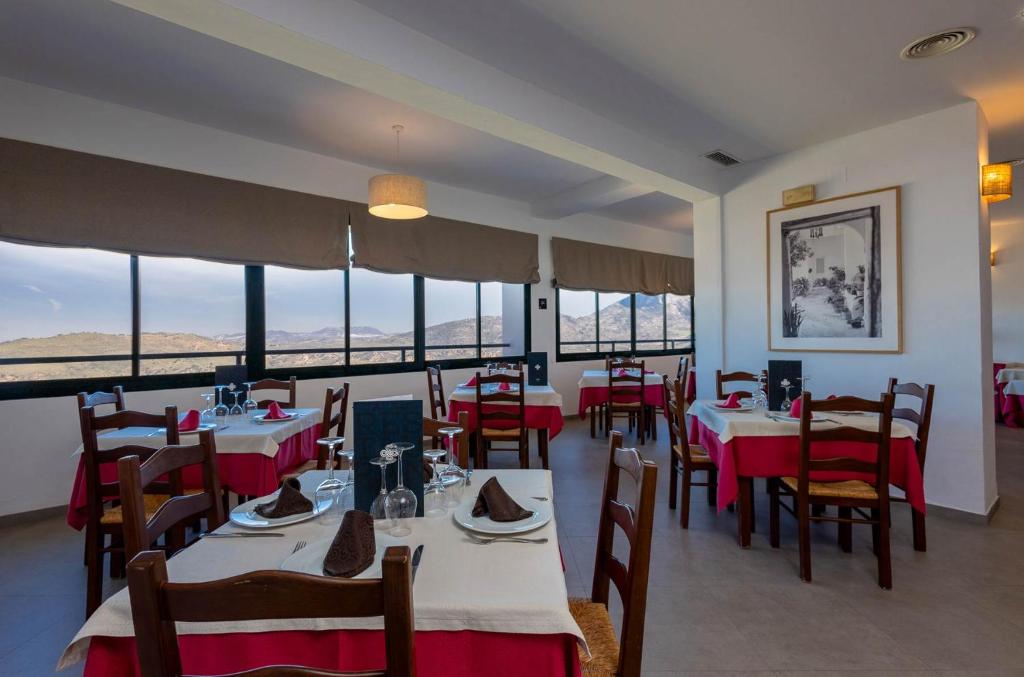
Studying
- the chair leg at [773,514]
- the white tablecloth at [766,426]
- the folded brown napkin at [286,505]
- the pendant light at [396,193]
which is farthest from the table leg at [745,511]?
the pendant light at [396,193]

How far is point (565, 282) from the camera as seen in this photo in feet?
24.3

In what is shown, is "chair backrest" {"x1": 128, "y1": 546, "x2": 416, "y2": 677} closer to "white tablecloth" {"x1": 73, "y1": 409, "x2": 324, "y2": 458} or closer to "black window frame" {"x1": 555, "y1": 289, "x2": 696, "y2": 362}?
"white tablecloth" {"x1": 73, "y1": 409, "x2": 324, "y2": 458}

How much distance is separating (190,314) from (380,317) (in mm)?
1958

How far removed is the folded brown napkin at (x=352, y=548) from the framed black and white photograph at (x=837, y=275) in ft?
14.7

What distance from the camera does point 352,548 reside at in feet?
3.94

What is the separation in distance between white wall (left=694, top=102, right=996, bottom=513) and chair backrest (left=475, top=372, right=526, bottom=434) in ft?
8.82

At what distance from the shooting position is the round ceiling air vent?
2.83 metres

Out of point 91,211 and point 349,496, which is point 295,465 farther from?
point 91,211

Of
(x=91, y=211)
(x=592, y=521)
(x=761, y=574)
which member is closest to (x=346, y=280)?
(x=91, y=211)

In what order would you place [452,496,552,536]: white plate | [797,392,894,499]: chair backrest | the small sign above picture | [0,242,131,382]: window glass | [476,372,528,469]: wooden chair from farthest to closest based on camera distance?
1. the small sign above picture
2. [476,372,528,469]: wooden chair
3. [0,242,131,382]: window glass
4. [797,392,894,499]: chair backrest
5. [452,496,552,536]: white plate

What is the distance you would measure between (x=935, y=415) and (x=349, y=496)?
4.44 m

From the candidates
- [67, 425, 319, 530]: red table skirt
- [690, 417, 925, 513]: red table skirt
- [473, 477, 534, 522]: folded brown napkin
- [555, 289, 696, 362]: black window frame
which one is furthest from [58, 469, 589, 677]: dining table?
[555, 289, 696, 362]: black window frame

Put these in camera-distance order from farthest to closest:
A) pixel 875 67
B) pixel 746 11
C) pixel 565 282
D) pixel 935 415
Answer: pixel 565 282
pixel 935 415
pixel 875 67
pixel 746 11

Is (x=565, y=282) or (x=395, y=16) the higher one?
(x=395, y=16)
